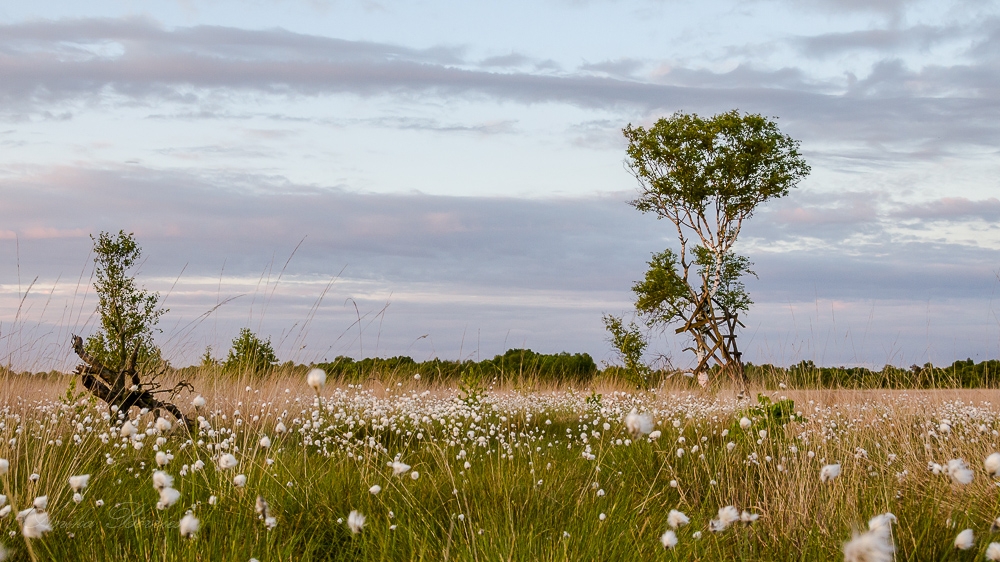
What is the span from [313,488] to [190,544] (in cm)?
123

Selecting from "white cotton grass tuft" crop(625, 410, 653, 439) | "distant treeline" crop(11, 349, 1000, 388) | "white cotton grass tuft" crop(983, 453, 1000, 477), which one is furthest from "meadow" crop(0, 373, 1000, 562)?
"distant treeline" crop(11, 349, 1000, 388)

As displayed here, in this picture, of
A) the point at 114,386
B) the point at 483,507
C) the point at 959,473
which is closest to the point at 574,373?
the point at 114,386

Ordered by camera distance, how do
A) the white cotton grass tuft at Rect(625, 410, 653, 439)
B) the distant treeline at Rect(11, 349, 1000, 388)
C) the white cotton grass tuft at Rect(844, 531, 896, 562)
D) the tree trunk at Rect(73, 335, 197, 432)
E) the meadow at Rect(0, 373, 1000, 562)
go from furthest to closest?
the distant treeline at Rect(11, 349, 1000, 388), the tree trunk at Rect(73, 335, 197, 432), the meadow at Rect(0, 373, 1000, 562), the white cotton grass tuft at Rect(625, 410, 653, 439), the white cotton grass tuft at Rect(844, 531, 896, 562)

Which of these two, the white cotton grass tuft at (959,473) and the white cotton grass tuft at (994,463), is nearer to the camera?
the white cotton grass tuft at (994,463)

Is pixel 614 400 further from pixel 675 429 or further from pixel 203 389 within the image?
pixel 203 389

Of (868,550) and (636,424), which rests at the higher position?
(636,424)

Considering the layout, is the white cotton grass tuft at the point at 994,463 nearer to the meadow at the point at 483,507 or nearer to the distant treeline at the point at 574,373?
the meadow at the point at 483,507

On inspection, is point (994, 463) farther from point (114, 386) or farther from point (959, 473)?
point (114, 386)

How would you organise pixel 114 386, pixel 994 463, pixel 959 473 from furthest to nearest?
pixel 114 386, pixel 959 473, pixel 994 463

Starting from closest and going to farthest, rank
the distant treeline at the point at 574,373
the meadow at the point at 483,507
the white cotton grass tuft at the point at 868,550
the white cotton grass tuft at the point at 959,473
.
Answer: the white cotton grass tuft at the point at 868,550, the white cotton grass tuft at the point at 959,473, the meadow at the point at 483,507, the distant treeline at the point at 574,373

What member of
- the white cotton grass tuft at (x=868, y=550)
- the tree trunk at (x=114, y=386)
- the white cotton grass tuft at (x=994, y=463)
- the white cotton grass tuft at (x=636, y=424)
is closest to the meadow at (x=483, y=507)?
the white cotton grass tuft at (x=636, y=424)

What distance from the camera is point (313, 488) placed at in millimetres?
3971

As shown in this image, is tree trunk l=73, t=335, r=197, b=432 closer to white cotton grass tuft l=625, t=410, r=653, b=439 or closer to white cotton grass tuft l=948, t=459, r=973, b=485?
white cotton grass tuft l=625, t=410, r=653, b=439

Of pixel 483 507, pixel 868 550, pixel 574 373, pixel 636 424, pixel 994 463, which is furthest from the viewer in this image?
pixel 574 373
